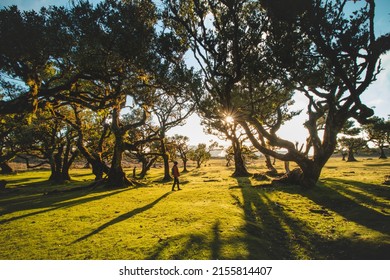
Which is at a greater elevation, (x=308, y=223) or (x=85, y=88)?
(x=85, y=88)

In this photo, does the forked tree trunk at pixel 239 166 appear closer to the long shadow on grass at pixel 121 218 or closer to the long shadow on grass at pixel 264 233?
the long shadow on grass at pixel 264 233

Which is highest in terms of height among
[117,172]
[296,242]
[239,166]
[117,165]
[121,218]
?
[117,165]

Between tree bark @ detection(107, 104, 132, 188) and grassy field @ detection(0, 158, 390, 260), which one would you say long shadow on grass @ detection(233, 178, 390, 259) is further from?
tree bark @ detection(107, 104, 132, 188)

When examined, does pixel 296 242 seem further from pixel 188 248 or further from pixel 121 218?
pixel 121 218

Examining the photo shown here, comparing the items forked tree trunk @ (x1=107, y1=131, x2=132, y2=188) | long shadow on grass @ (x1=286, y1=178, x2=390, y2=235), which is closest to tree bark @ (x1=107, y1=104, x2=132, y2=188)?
forked tree trunk @ (x1=107, y1=131, x2=132, y2=188)

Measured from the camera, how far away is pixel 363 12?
14.0 m

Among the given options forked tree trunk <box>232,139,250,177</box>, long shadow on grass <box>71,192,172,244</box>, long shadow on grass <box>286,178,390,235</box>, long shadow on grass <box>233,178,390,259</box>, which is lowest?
long shadow on grass <box>233,178,390,259</box>

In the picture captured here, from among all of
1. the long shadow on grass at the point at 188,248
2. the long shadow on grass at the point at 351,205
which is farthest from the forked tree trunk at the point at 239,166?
the long shadow on grass at the point at 188,248

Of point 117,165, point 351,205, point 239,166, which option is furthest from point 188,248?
point 239,166

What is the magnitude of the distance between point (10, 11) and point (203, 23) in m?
12.3
